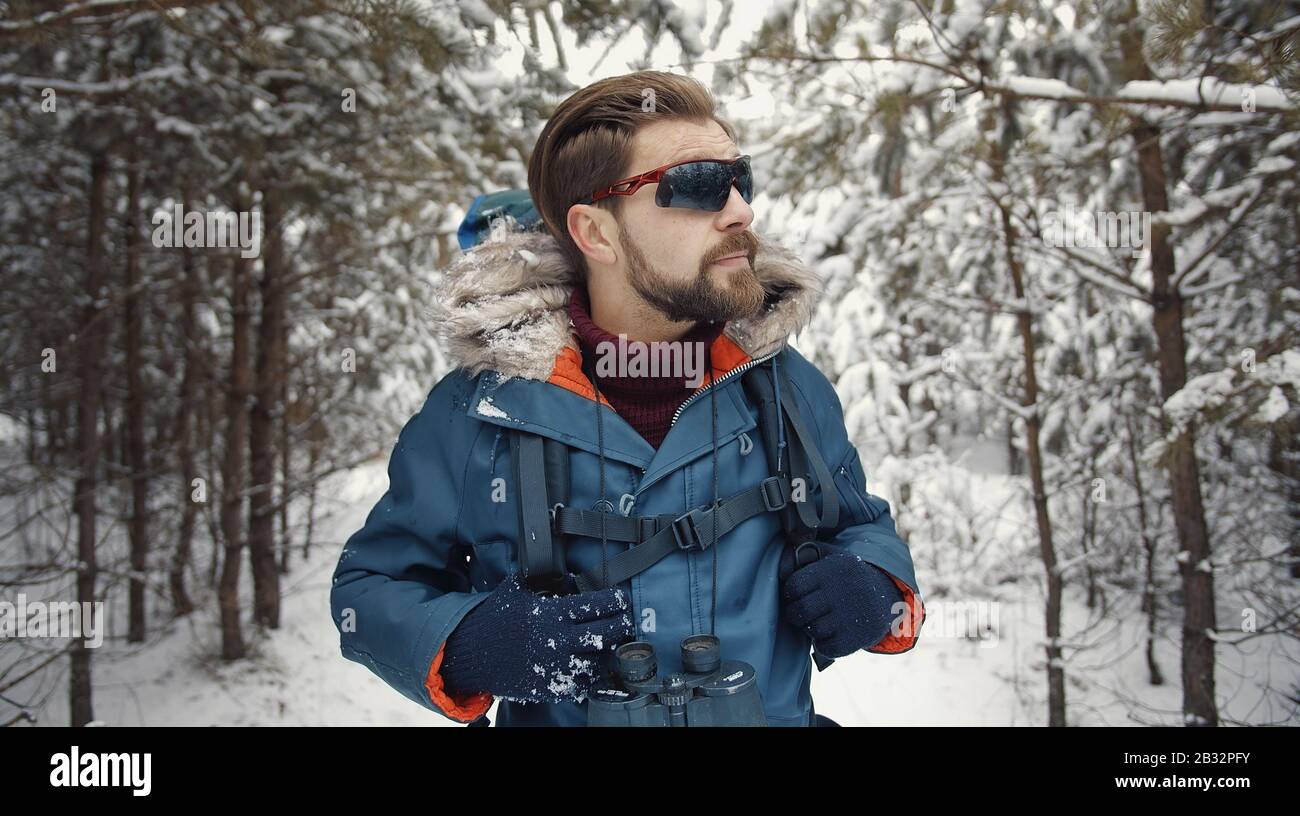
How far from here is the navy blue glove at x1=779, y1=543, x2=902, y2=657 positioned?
1615 millimetres

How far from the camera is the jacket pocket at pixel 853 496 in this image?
1950 millimetres

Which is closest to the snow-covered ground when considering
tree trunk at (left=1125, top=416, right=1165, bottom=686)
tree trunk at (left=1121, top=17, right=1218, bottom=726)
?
tree trunk at (left=1125, top=416, right=1165, bottom=686)

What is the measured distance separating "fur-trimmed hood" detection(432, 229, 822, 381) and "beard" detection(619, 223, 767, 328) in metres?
0.13

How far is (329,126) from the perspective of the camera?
639 centimetres

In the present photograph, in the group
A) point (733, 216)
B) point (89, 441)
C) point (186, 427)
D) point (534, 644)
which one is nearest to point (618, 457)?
point (534, 644)

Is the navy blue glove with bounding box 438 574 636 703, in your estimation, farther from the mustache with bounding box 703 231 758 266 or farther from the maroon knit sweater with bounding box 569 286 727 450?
the mustache with bounding box 703 231 758 266

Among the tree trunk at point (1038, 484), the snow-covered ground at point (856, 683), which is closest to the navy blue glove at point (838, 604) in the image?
the tree trunk at point (1038, 484)

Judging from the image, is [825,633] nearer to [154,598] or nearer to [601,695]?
[601,695]

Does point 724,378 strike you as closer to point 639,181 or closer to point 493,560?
point 639,181

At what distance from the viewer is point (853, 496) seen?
195cm

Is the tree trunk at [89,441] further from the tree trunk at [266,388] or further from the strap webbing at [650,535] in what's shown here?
the strap webbing at [650,535]

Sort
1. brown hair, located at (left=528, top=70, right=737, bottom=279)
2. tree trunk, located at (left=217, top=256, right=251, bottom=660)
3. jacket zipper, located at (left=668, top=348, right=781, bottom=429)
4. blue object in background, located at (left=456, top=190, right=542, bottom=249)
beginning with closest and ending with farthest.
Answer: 1. jacket zipper, located at (left=668, top=348, right=781, bottom=429)
2. brown hair, located at (left=528, top=70, right=737, bottom=279)
3. blue object in background, located at (left=456, top=190, right=542, bottom=249)
4. tree trunk, located at (left=217, top=256, right=251, bottom=660)

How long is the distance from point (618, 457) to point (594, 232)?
720 millimetres
